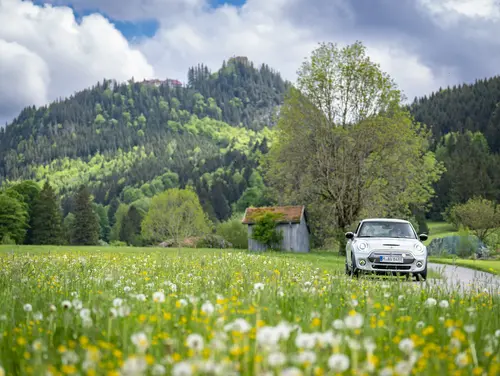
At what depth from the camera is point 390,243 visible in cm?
1639

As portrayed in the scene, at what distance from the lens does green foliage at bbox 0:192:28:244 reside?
242 feet

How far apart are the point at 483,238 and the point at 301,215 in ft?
71.4

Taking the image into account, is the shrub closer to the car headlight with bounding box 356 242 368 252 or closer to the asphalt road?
the car headlight with bounding box 356 242 368 252

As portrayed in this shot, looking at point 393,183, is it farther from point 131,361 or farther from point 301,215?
point 131,361

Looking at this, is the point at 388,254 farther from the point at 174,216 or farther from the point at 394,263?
the point at 174,216

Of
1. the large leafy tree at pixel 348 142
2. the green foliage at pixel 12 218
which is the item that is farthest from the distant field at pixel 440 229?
the green foliage at pixel 12 218

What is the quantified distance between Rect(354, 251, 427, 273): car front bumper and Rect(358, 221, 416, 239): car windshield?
4.13ft

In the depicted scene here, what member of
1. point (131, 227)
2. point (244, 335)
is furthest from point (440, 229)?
point (244, 335)

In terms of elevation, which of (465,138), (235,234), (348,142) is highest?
(465,138)

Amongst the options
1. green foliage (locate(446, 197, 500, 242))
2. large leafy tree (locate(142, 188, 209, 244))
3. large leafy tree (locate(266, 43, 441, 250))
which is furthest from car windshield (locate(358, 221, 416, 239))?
large leafy tree (locate(142, 188, 209, 244))

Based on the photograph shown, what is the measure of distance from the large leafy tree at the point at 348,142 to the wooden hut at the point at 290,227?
31.4ft

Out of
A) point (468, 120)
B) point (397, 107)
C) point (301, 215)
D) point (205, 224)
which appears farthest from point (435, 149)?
point (397, 107)

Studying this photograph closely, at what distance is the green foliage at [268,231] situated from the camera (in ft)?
161

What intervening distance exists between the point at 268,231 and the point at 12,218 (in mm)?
43180
